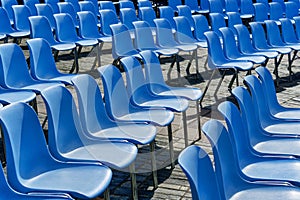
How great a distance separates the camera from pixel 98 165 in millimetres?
3436

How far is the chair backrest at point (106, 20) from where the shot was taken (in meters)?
8.30

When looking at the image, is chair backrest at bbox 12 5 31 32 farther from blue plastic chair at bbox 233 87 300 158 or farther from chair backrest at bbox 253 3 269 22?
blue plastic chair at bbox 233 87 300 158

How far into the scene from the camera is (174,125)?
5.84m

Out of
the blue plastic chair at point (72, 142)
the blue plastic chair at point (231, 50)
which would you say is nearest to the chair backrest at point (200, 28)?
the blue plastic chair at point (231, 50)

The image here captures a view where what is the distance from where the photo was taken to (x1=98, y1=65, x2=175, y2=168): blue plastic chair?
4398mm

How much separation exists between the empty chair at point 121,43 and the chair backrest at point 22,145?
3662 mm

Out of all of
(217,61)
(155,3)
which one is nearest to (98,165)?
(217,61)

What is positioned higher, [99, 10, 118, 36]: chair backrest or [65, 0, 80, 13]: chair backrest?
[65, 0, 80, 13]: chair backrest

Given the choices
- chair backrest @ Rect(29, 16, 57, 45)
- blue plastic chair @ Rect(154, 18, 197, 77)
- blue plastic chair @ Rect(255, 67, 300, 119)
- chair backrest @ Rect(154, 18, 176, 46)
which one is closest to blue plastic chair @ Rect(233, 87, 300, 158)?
blue plastic chair @ Rect(255, 67, 300, 119)

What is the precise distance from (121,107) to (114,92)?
173 millimetres

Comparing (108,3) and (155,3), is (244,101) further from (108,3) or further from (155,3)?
(155,3)

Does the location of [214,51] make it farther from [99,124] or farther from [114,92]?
[99,124]

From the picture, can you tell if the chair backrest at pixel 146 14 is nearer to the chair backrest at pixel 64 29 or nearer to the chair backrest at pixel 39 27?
the chair backrest at pixel 64 29

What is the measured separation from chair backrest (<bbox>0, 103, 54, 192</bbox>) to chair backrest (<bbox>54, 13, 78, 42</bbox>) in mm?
4381
